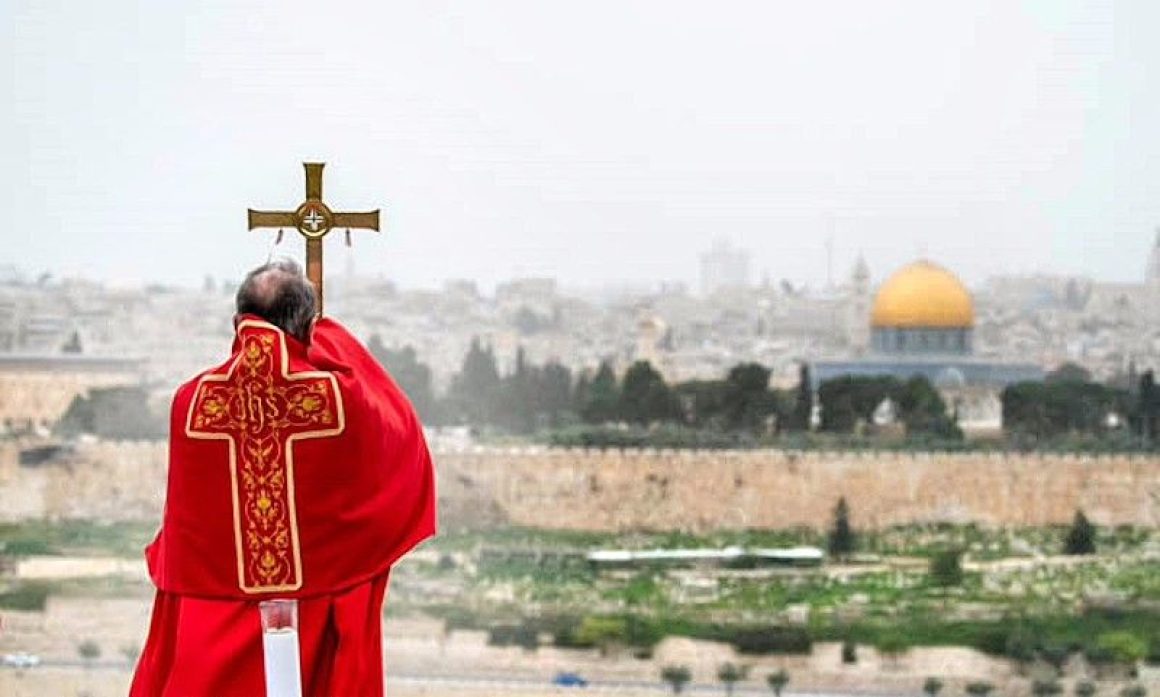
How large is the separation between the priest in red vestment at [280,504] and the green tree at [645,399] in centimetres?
2216

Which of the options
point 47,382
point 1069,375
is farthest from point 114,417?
point 1069,375

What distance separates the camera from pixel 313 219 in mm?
4336

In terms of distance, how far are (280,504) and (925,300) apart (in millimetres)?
27659

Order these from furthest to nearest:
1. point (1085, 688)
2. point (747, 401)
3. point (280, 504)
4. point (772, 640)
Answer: point (747, 401), point (772, 640), point (1085, 688), point (280, 504)

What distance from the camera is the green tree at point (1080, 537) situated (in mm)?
23436

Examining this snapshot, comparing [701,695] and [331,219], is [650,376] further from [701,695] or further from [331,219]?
[331,219]

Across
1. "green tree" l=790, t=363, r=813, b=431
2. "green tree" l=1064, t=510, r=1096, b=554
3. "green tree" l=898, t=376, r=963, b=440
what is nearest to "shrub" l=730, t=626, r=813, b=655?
"green tree" l=1064, t=510, r=1096, b=554

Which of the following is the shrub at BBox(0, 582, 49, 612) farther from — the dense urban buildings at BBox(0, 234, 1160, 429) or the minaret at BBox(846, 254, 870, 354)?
the minaret at BBox(846, 254, 870, 354)

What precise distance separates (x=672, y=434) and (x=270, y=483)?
21534 millimetres

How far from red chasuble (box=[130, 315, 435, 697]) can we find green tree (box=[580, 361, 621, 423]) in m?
22.2

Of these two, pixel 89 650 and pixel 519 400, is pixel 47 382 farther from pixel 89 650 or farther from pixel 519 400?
pixel 89 650

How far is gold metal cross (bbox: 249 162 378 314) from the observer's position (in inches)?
170

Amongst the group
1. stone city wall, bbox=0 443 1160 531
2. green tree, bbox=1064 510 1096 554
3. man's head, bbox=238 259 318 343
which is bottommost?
green tree, bbox=1064 510 1096 554

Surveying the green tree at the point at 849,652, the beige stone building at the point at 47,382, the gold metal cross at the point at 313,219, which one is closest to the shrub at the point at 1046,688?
the green tree at the point at 849,652
